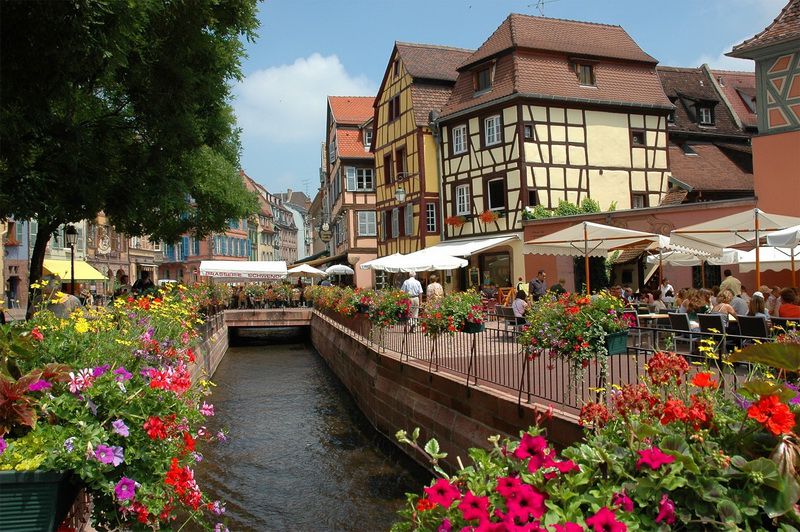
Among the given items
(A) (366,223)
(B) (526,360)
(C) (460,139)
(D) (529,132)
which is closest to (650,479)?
(B) (526,360)

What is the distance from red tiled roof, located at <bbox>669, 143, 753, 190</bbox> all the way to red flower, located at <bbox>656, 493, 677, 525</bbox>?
28.4m

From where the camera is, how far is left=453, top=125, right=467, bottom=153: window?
30.6 m

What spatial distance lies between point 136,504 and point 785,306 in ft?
31.7

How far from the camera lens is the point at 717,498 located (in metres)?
2.96

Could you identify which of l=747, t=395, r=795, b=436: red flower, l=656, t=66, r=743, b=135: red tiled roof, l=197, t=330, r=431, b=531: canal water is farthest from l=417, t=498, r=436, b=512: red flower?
→ l=656, t=66, r=743, b=135: red tiled roof

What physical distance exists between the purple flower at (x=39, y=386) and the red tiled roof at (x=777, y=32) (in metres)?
21.5

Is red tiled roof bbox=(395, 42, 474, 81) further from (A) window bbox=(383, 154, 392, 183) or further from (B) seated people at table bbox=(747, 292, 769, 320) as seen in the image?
(B) seated people at table bbox=(747, 292, 769, 320)

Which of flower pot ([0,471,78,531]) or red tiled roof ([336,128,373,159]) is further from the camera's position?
red tiled roof ([336,128,373,159])

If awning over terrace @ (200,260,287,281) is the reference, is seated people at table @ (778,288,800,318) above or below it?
below

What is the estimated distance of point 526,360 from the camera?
8047mm

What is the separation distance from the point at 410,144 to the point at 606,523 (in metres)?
31.9

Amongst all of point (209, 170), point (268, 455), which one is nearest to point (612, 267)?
point (209, 170)

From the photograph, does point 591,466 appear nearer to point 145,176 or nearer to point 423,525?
point 423,525

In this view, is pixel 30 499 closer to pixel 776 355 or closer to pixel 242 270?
pixel 776 355
